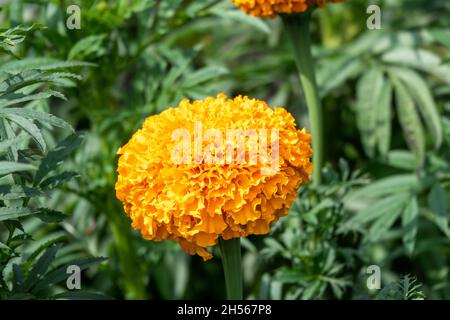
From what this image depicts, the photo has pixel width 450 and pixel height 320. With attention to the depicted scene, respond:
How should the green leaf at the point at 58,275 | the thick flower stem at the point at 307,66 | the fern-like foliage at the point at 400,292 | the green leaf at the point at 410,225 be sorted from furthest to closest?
the green leaf at the point at 410,225 → the thick flower stem at the point at 307,66 → the green leaf at the point at 58,275 → the fern-like foliage at the point at 400,292

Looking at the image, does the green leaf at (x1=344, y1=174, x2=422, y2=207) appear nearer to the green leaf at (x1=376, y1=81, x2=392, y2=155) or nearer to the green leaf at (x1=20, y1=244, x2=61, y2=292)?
the green leaf at (x1=376, y1=81, x2=392, y2=155)

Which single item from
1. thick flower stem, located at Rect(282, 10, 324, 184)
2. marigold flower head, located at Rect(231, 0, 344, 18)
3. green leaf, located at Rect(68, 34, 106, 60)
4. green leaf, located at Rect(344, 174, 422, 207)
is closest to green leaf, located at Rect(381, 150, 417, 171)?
green leaf, located at Rect(344, 174, 422, 207)

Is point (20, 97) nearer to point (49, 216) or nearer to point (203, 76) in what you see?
point (49, 216)

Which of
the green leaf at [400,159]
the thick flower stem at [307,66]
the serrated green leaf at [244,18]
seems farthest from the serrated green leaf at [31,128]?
the green leaf at [400,159]

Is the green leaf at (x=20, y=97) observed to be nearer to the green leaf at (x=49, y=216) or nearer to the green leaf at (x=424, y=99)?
the green leaf at (x=49, y=216)

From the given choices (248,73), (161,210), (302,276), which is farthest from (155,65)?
(161,210)

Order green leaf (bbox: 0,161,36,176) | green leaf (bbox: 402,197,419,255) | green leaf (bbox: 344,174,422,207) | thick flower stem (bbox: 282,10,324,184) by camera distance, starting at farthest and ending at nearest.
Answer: green leaf (bbox: 344,174,422,207) → green leaf (bbox: 402,197,419,255) → thick flower stem (bbox: 282,10,324,184) → green leaf (bbox: 0,161,36,176)
